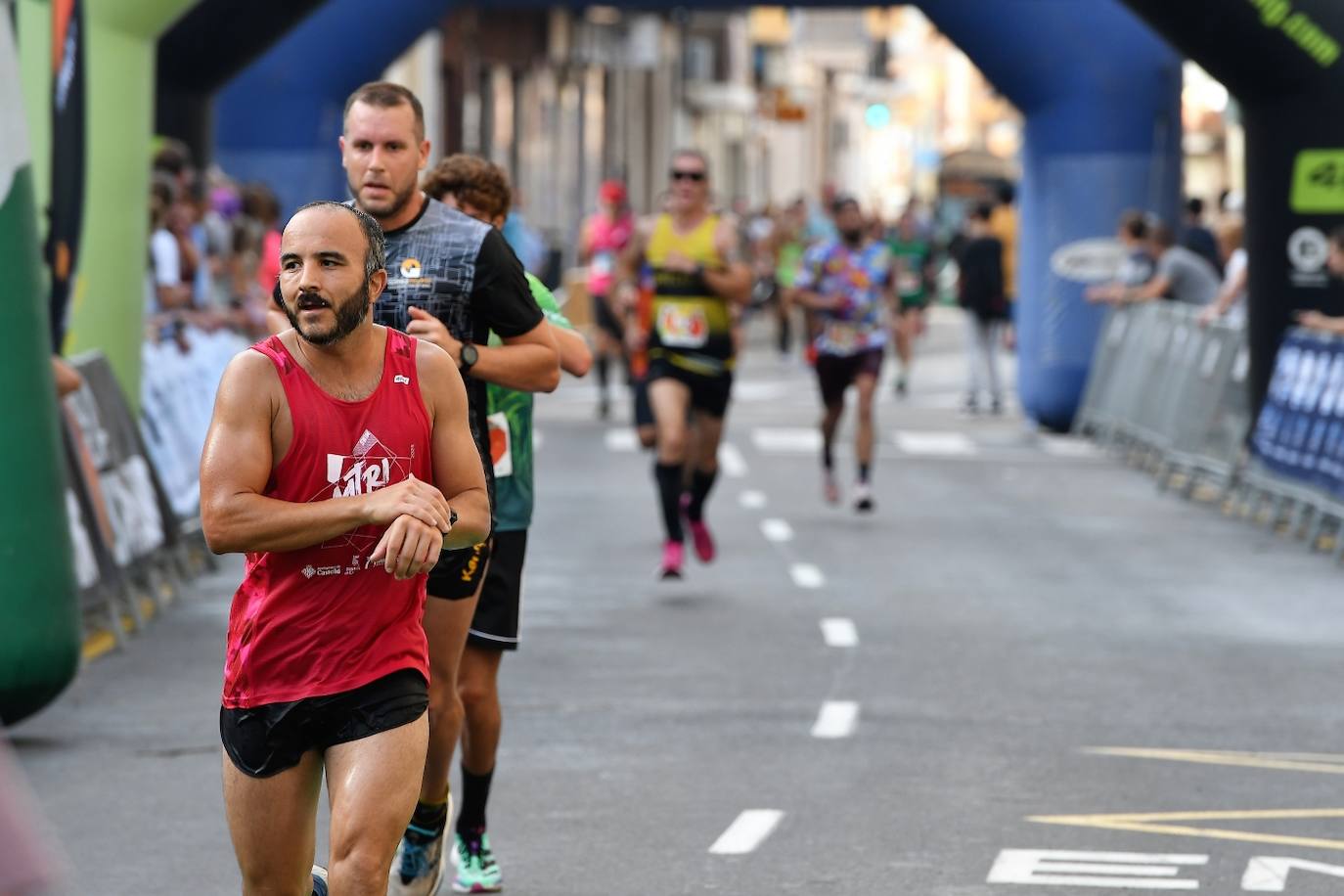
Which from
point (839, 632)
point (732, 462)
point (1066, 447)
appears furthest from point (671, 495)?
point (1066, 447)

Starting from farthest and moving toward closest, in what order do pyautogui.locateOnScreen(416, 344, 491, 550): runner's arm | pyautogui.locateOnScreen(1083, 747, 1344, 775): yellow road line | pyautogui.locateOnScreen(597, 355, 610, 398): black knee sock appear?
pyautogui.locateOnScreen(597, 355, 610, 398): black knee sock, pyautogui.locateOnScreen(1083, 747, 1344, 775): yellow road line, pyautogui.locateOnScreen(416, 344, 491, 550): runner's arm

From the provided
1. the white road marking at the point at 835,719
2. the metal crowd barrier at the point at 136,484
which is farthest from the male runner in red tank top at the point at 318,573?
the metal crowd barrier at the point at 136,484

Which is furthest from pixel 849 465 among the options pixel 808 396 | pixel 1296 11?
pixel 808 396

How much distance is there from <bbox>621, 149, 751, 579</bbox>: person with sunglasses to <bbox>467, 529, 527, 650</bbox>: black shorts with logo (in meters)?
5.79

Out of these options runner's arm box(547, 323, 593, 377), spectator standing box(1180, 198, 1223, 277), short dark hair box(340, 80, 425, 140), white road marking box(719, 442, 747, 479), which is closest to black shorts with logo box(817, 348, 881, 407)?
white road marking box(719, 442, 747, 479)

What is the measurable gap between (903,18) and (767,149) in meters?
39.3

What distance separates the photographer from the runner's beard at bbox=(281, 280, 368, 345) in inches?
179

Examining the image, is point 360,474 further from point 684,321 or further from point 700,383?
point 700,383

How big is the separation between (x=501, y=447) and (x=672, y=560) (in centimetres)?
586

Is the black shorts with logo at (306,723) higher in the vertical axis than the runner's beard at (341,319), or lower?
lower

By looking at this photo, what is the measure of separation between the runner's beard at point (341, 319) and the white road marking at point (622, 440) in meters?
15.2

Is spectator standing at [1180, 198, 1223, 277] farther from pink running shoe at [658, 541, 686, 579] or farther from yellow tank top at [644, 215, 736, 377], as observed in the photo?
pink running shoe at [658, 541, 686, 579]

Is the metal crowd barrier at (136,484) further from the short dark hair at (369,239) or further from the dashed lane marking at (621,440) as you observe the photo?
the dashed lane marking at (621,440)

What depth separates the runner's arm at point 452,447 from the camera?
15.6 ft
